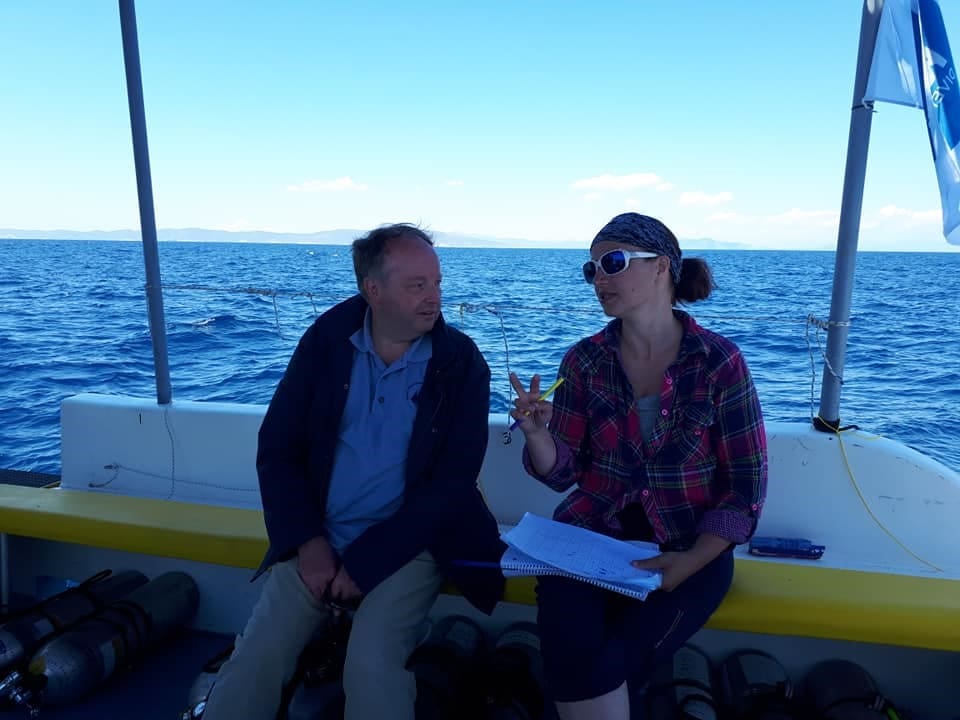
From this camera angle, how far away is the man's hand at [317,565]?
188cm

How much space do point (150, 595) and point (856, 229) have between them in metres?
2.67

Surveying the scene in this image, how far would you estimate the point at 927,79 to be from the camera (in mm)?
2127

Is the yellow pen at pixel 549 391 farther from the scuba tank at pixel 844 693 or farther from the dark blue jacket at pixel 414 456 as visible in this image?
the scuba tank at pixel 844 693

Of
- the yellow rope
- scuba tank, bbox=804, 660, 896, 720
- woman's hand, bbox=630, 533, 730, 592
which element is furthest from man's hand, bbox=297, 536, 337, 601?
the yellow rope

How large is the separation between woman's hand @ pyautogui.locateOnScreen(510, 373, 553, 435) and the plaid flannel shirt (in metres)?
0.11

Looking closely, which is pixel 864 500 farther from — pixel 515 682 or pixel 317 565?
pixel 317 565

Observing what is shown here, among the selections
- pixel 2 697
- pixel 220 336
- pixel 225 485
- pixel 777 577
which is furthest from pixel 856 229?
pixel 220 336

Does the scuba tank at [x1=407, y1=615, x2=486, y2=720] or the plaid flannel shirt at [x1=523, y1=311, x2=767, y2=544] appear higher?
the plaid flannel shirt at [x1=523, y1=311, x2=767, y2=544]

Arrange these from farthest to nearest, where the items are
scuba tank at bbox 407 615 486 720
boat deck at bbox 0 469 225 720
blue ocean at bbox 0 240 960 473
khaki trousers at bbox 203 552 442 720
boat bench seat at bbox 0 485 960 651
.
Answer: blue ocean at bbox 0 240 960 473
boat deck at bbox 0 469 225 720
scuba tank at bbox 407 615 486 720
boat bench seat at bbox 0 485 960 651
khaki trousers at bbox 203 552 442 720

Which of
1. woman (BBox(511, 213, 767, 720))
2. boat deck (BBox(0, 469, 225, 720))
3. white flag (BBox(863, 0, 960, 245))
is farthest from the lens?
boat deck (BBox(0, 469, 225, 720))

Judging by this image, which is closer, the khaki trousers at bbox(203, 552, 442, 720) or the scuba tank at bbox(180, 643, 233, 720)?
the khaki trousers at bbox(203, 552, 442, 720)

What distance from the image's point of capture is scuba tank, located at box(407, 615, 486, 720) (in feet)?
6.49

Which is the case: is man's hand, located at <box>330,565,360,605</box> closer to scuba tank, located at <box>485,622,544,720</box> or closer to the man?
the man

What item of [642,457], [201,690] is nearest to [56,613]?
[201,690]
